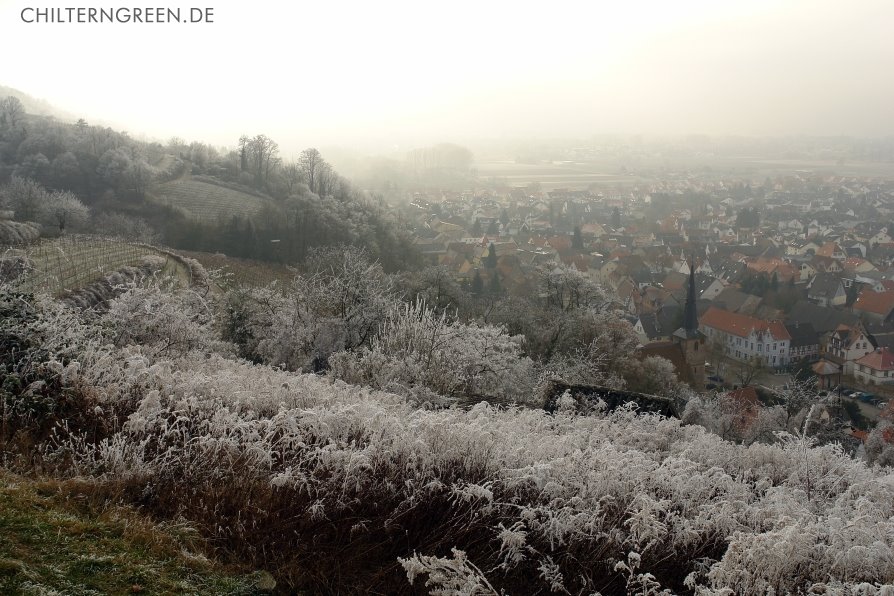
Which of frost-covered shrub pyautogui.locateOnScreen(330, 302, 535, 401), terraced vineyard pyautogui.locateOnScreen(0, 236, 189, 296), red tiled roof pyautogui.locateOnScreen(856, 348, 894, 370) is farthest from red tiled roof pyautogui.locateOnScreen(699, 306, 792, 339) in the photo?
terraced vineyard pyautogui.locateOnScreen(0, 236, 189, 296)

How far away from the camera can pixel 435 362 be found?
12.9m

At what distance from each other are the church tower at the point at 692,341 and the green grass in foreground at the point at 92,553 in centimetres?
3286

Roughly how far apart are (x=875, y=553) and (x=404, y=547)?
2638 mm

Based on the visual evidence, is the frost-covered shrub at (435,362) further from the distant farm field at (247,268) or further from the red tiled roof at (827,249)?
the red tiled roof at (827,249)

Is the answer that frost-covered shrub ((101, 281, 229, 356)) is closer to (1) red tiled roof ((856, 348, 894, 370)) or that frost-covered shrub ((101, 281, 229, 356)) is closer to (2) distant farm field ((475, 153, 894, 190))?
(1) red tiled roof ((856, 348, 894, 370))

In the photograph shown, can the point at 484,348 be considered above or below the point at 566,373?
above

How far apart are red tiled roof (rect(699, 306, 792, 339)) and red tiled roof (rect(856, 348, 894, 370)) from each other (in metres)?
4.41

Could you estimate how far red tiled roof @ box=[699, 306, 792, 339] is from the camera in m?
38.8

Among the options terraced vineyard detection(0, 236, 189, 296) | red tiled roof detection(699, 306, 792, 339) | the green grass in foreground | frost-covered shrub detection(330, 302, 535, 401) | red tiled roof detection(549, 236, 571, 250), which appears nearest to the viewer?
the green grass in foreground

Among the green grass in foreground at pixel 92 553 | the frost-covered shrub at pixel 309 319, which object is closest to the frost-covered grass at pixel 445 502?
the green grass in foreground at pixel 92 553

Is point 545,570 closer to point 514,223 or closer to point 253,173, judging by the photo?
point 253,173

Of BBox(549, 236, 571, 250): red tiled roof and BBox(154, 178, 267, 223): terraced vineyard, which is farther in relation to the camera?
BBox(549, 236, 571, 250): red tiled roof

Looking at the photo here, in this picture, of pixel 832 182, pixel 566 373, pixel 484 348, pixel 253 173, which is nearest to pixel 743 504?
pixel 484 348

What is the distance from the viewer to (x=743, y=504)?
427cm
